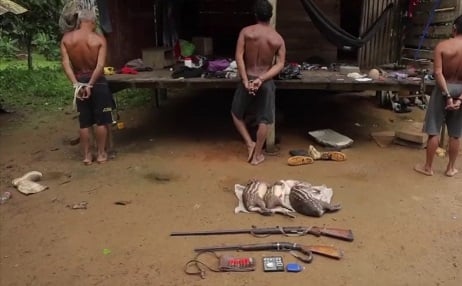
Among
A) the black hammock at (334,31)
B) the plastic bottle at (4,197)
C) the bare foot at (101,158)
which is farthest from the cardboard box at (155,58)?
the plastic bottle at (4,197)

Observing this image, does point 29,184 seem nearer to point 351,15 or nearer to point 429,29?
point 429,29

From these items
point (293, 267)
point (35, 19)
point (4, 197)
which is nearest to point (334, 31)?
point (293, 267)

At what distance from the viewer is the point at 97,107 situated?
5266mm

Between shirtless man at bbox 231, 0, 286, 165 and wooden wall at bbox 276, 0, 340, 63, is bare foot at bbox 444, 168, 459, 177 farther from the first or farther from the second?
wooden wall at bbox 276, 0, 340, 63

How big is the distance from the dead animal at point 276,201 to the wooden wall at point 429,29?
3.90 meters

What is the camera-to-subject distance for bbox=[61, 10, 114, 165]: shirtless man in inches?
198

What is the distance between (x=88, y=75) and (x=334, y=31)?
3.48 meters

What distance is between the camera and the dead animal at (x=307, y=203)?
392 centimetres

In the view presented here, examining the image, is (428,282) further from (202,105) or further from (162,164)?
(202,105)

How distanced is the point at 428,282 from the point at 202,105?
6.03 m

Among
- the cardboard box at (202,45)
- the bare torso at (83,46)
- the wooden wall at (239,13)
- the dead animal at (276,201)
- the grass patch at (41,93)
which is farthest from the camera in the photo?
the grass patch at (41,93)

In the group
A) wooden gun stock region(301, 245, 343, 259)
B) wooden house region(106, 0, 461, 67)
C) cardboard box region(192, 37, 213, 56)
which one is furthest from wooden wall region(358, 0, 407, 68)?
wooden gun stock region(301, 245, 343, 259)

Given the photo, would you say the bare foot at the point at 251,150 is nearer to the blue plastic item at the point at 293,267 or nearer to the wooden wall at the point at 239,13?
the blue plastic item at the point at 293,267

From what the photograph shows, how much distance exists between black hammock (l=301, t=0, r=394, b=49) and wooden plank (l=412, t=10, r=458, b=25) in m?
0.79
